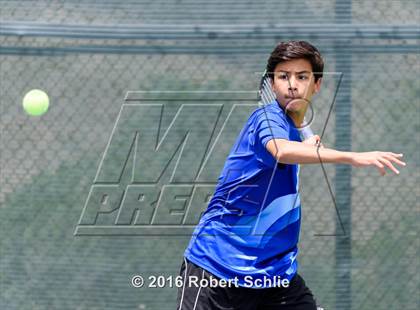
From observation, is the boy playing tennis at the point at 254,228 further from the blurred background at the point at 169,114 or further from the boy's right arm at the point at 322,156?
the blurred background at the point at 169,114

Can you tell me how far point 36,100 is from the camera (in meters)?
4.41

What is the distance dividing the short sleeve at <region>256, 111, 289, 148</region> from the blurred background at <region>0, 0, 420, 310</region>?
147cm

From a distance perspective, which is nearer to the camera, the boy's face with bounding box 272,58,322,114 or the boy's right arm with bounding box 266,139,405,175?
the boy's right arm with bounding box 266,139,405,175

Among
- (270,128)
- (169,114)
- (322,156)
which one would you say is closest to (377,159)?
(322,156)

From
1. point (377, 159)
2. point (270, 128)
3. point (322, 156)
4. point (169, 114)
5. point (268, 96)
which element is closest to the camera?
point (377, 159)

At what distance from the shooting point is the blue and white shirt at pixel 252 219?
3.01 m

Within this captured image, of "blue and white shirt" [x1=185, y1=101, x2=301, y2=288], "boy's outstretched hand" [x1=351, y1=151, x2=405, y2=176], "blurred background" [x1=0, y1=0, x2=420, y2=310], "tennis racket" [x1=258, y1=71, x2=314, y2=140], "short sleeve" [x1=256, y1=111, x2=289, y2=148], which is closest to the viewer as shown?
"boy's outstretched hand" [x1=351, y1=151, x2=405, y2=176]

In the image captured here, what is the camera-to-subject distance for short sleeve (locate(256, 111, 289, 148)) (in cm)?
281

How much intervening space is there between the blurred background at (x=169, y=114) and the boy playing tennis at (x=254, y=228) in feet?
3.93

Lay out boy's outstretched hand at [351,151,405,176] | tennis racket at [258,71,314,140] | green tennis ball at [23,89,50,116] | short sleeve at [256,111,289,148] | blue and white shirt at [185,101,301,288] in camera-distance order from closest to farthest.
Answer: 1. boy's outstretched hand at [351,151,405,176]
2. short sleeve at [256,111,289,148]
3. blue and white shirt at [185,101,301,288]
4. tennis racket at [258,71,314,140]
5. green tennis ball at [23,89,50,116]

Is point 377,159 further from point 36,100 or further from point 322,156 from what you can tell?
point 36,100

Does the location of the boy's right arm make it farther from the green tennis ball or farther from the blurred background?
the green tennis ball

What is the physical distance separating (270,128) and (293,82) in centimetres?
33

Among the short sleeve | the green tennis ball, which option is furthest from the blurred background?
the short sleeve
